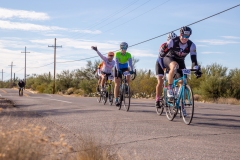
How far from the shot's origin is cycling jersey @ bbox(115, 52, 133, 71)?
40.1ft

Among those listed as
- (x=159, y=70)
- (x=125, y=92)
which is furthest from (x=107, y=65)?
(x=159, y=70)

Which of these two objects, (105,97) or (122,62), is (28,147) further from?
(105,97)

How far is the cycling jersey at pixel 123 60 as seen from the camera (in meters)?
12.2

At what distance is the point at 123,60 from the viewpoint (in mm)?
12273

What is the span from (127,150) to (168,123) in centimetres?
318

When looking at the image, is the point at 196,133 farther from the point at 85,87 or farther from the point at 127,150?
the point at 85,87

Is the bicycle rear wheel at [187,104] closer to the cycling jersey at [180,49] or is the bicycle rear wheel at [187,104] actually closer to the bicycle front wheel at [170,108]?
the bicycle front wheel at [170,108]

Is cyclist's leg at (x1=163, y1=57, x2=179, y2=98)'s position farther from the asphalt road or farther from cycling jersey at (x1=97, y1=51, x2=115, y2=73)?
cycling jersey at (x1=97, y1=51, x2=115, y2=73)

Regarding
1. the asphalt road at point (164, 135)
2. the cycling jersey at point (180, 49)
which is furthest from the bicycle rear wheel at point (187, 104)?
the cycling jersey at point (180, 49)

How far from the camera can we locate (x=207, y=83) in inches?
1019

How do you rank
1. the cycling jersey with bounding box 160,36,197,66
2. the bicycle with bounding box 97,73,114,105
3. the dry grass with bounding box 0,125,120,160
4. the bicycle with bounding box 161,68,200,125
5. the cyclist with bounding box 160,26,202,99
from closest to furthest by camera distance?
the dry grass with bounding box 0,125,120,160
the bicycle with bounding box 161,68,200,125
the cyclist with bounding box 160,26,202,99
the cycling jersey with bounding box 160,36,197,66
the bicycle with bounding box 97,73,114,105

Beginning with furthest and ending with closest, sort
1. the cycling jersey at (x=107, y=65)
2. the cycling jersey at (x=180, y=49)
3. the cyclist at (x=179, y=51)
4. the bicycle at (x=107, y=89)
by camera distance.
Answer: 1. the bicycle at (x=107, y=89)
2. the cycling jersey at (x=107, y=65)
3. the cycling jersey at (x=180, y=49)
4. the cyclist at (x=179, y=51)

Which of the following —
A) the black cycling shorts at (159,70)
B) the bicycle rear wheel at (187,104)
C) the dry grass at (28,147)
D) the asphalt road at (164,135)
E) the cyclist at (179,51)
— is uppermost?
the cyclist at (179,51)

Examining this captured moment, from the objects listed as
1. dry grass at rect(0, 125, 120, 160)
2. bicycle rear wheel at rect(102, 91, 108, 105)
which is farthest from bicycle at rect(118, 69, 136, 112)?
dry grass at rect(0, 125, 120, 160)
